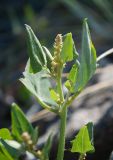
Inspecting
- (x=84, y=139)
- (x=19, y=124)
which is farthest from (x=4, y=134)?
(x=84, y=139)

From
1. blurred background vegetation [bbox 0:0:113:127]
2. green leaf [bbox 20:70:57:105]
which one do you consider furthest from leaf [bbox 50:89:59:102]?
blurred background vegetation [bbox 0:0:113:127]

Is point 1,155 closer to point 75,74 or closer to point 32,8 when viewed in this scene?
point 75,74

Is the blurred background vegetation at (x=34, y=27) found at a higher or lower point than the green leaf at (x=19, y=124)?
higher

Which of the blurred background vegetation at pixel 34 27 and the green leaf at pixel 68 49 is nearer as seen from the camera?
the green leaf at pixel 68 49

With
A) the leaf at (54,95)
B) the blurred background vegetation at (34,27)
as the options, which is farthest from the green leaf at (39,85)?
the blurred background vegetation at (34,27)

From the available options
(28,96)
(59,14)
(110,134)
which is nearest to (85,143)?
(110,134)

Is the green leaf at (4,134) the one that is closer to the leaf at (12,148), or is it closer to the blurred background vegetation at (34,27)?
the leaf at (12,148)

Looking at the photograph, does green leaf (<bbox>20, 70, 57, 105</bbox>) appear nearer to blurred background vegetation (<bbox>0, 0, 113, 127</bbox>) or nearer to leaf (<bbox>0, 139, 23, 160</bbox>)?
leaf (<bbox>0, 139, 23, 160</bbox>)
